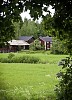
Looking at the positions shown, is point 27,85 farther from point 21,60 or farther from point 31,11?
point 21,60

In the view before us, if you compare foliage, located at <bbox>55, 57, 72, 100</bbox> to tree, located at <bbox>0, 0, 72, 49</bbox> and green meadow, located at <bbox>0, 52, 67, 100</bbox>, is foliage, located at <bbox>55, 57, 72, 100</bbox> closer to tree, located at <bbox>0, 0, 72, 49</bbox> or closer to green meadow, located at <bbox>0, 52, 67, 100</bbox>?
tree, located at <bbox>0, 0, 72, 49</bbox>

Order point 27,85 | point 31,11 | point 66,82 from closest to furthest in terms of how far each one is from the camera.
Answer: point 31,11, point 66,82, point 27,85

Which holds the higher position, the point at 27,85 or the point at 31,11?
the point at 31,11

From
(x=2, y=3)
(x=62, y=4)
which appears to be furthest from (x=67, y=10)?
(x=2, y=3)

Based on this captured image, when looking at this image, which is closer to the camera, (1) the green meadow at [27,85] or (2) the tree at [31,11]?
(2) the tree at [31,11]

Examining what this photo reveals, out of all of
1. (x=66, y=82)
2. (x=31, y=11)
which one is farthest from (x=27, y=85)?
(x=31, y=11)

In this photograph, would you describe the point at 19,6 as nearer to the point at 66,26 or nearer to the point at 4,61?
the point at 66,26

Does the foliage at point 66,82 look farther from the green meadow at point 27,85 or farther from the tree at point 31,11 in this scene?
the green meadow at point 27,85

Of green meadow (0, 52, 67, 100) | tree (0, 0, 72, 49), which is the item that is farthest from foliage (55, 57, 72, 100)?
green meadow (0, 52, 67, 100)

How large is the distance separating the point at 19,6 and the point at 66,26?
1267 mm

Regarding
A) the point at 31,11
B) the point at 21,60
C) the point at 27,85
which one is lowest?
the point at 21,60

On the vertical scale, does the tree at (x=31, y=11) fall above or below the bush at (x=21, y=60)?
above

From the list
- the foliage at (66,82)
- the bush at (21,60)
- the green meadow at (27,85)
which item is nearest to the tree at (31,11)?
the foliage at (66,82)

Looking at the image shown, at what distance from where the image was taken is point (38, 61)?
100 feet
